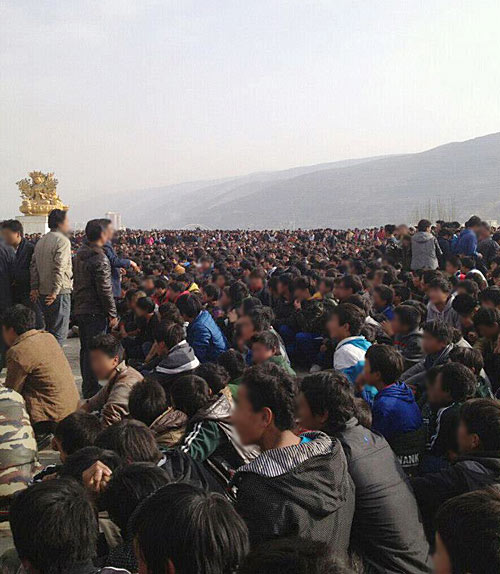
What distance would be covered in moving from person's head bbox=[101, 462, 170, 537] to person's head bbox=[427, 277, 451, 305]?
14.4 feet

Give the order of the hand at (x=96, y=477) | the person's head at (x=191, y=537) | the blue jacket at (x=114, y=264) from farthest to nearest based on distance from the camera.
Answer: the blue jacket at (x=114, y=264)
the hand at (x=96, y=477)
the person's head at (x=191, y=537)

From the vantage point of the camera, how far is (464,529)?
164 centimetres

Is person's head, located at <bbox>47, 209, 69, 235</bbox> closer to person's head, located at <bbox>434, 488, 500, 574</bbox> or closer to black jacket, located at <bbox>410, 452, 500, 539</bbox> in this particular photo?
black jacket, located at <bbox>410, 452, 500, 539</bbox>

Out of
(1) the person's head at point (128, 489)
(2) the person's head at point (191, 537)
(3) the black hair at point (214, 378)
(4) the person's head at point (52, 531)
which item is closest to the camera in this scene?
(2) the person's head at point (191, 537)

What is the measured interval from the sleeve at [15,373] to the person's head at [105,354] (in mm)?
500

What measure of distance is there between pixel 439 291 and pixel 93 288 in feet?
11.3

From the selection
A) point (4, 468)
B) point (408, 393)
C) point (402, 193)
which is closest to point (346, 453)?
point (408, 393)

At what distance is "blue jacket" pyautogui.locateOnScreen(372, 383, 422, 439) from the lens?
3.43 m

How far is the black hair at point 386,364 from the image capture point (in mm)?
3719

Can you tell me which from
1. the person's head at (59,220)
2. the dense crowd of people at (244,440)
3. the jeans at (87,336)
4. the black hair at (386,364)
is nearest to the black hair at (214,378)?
the dense crowd of people at (244,440)

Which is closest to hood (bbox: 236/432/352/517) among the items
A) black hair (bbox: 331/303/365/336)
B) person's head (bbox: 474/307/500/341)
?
black hair (bbox: 331/303/365/336)

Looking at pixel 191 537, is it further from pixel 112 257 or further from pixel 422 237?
pixel 422 237

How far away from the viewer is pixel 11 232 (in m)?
6.79

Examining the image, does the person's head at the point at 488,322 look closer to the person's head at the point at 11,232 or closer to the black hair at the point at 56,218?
the black hair at the point at 56,218
